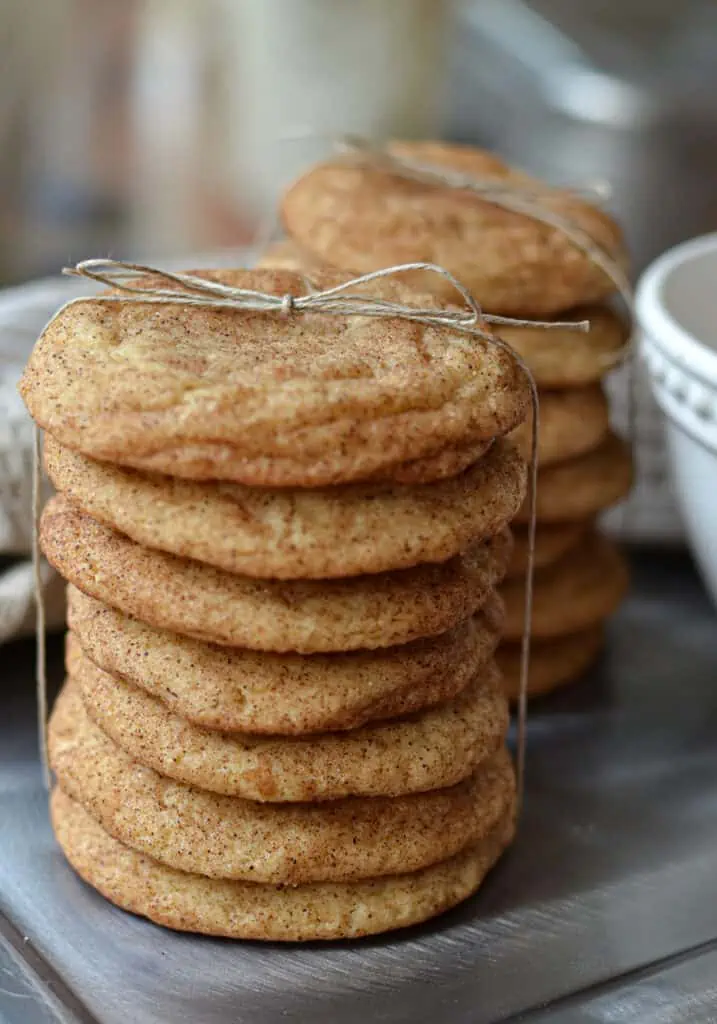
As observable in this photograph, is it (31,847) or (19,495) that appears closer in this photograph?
(31,847)

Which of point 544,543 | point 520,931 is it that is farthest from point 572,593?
point 520,931

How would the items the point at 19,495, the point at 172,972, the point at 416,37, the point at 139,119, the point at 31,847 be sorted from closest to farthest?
the point at 172,972 < the point at 31,847 < the point at 19,495 < the point at 416,37 < the point at 139,119

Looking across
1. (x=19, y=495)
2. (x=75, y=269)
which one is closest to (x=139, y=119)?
(x=19, y=495)

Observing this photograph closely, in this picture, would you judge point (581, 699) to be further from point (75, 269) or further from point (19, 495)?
point (75, 269)

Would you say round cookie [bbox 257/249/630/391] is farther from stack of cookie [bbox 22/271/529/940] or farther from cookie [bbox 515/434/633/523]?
stack of cookie [bbox 22/271/529/940]

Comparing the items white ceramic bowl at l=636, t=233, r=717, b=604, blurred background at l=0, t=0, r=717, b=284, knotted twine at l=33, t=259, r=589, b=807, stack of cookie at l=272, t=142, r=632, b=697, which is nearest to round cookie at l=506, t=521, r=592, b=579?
stack of cookie at l=272, t=142, r=632, b=697

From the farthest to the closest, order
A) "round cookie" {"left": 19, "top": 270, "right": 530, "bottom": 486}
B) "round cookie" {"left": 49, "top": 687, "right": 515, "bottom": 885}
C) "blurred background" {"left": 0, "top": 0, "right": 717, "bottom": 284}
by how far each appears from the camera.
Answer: "blurred background" {"left": 0, "top": 0, "right": 717, "bottom": 284}
"round cookie" {"left": 49, "top": 687, "right": 515, "bottom": 885}
"round cookie" {"left": 19, "top": 270, "right": 530, "bottom": 486}
